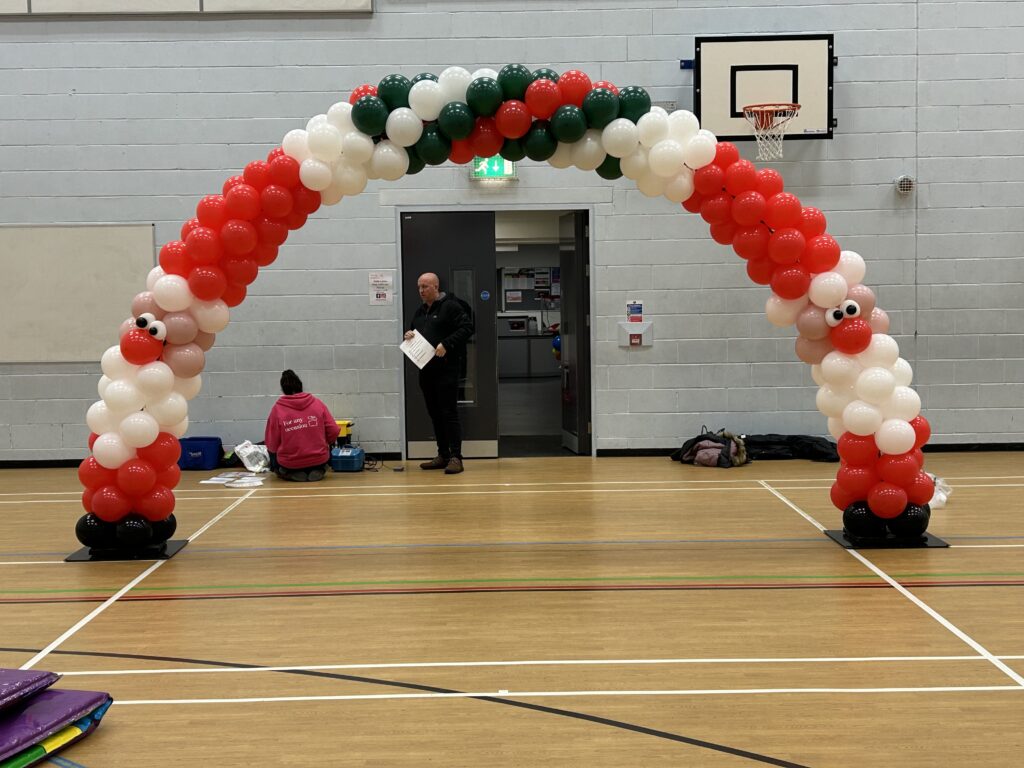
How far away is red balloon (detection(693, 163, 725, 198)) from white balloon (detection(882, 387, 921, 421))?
70.1 inches

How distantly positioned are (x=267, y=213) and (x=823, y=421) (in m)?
6.70

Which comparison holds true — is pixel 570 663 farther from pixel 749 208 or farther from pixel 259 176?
pixel 259 176

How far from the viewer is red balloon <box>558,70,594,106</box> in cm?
661

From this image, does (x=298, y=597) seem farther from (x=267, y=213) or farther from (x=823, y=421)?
(x=823, y=421)

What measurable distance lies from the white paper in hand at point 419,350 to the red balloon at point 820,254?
418cm

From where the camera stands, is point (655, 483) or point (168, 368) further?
point (655, 483)

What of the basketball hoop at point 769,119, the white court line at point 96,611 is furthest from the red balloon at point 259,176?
the basketball hoop at point 769,119

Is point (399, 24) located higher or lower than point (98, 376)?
higher

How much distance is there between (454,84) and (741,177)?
6.57ft

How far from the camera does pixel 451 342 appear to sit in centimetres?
996

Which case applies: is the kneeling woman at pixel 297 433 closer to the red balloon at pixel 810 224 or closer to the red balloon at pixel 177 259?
the red balloon at pixel 177 259

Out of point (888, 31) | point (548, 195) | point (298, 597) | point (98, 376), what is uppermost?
point (888, 31)

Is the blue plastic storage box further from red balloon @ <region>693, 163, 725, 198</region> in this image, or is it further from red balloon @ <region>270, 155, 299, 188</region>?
red balloon @ <region>693, 163, 725, 198</region>

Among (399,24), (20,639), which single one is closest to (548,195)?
(399,24)
